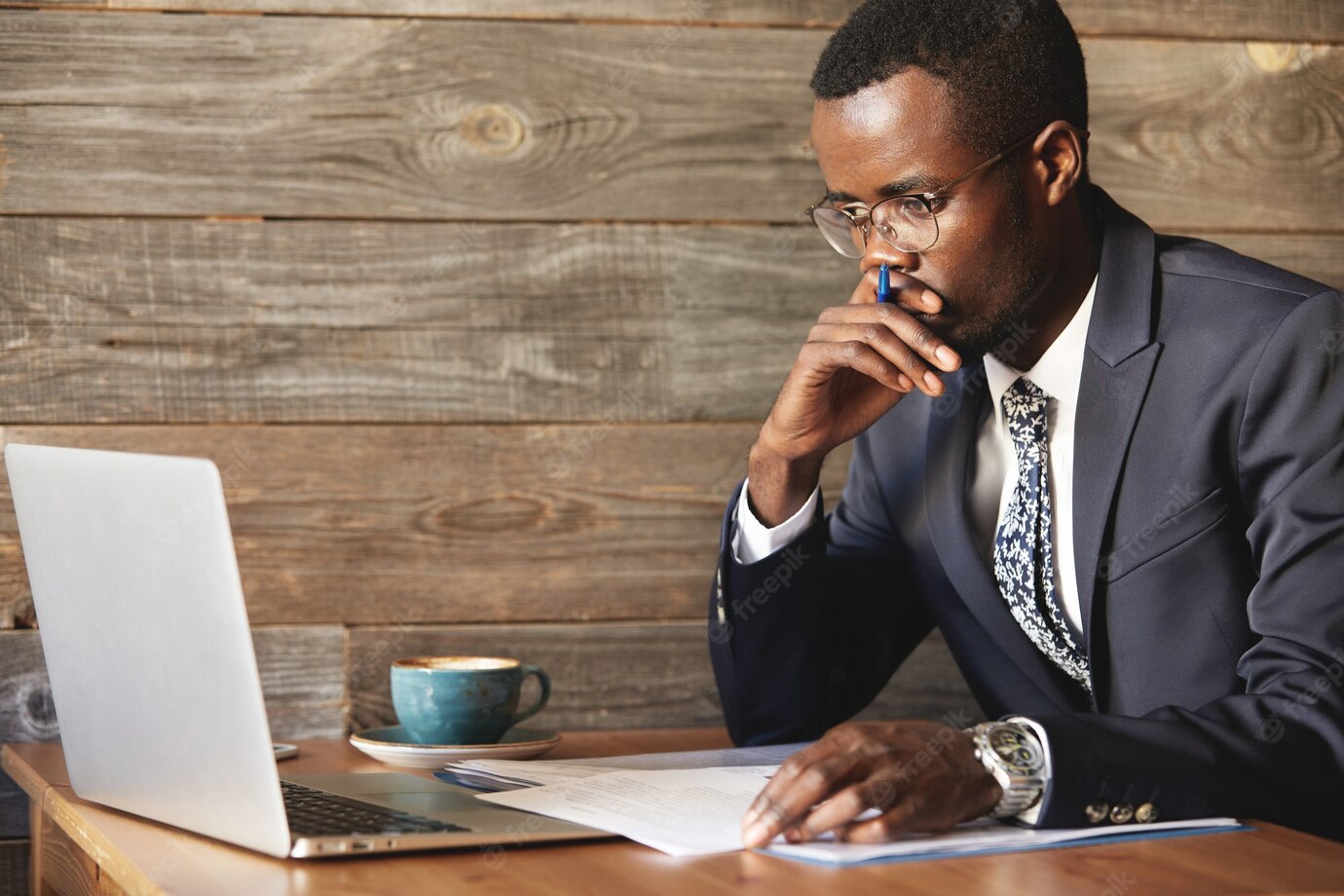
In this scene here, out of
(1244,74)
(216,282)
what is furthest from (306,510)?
(1244,74)

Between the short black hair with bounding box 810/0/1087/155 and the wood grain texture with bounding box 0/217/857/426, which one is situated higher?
the short black hair with bounding box 810/0/1087/155

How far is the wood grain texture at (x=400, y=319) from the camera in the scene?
1520 millimetres

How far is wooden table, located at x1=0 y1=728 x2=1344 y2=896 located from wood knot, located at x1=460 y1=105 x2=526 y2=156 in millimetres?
936

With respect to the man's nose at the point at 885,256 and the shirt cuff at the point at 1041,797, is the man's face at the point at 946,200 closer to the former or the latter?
the man's nose at the point at 885,256

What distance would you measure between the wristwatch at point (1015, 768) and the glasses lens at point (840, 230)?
616 millimetres

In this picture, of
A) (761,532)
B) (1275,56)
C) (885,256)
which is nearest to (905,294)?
(885,256)

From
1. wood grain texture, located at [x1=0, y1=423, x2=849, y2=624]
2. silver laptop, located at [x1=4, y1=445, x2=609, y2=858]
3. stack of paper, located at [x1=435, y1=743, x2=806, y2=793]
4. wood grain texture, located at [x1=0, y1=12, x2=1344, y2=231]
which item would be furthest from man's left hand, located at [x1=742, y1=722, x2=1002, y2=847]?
wood grain texture, located at [x1=0, y1=12, x2=1344, y2=231]

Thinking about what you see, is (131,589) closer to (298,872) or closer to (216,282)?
(298,872)

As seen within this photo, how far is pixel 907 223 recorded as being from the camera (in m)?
1.28

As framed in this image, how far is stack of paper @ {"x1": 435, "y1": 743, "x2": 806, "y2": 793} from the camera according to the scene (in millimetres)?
1054

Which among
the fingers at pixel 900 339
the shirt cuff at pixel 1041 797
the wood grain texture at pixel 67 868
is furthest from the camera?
the fingers at pixel 900 339

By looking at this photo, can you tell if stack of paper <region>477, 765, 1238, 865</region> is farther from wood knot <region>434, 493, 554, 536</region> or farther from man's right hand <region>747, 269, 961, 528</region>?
wood knot <region>434, 493, 554, 536</region>

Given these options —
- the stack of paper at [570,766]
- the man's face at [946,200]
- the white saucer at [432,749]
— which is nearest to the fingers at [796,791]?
the stack of paper at [570,766]

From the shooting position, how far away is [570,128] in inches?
63.8
